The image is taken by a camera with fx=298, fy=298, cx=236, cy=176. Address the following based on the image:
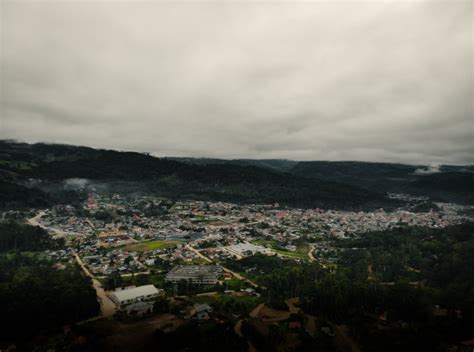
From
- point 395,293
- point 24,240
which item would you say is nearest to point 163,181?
point 24,240

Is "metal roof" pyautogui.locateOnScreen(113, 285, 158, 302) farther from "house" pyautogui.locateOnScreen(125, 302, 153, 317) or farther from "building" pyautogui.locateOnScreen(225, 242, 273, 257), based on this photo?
"building" pyautogui.locateOnScreen(225, 242, 273, 257)

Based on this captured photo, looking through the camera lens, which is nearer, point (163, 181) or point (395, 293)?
point (395, 293)

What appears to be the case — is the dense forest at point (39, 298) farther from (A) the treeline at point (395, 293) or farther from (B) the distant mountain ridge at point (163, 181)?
(B) the distant mountain ridge at point (163, 181)

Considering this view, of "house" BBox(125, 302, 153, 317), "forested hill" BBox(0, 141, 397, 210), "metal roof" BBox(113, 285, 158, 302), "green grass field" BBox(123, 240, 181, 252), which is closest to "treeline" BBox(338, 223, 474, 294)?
"metal roof" BBox(113, 285, 158, 302)

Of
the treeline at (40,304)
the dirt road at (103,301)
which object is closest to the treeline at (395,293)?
the dirt road at (103,301)

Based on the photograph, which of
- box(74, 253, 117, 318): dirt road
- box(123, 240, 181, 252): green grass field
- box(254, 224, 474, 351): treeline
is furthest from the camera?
box(123, 240, 181, 252): green grass field

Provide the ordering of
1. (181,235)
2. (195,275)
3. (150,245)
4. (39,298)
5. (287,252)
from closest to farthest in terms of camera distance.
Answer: (39,298) → (195,275) → (287,252) → (150,245) → (181,235)

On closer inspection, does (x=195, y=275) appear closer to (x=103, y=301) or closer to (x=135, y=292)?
(x=135, y=292)
